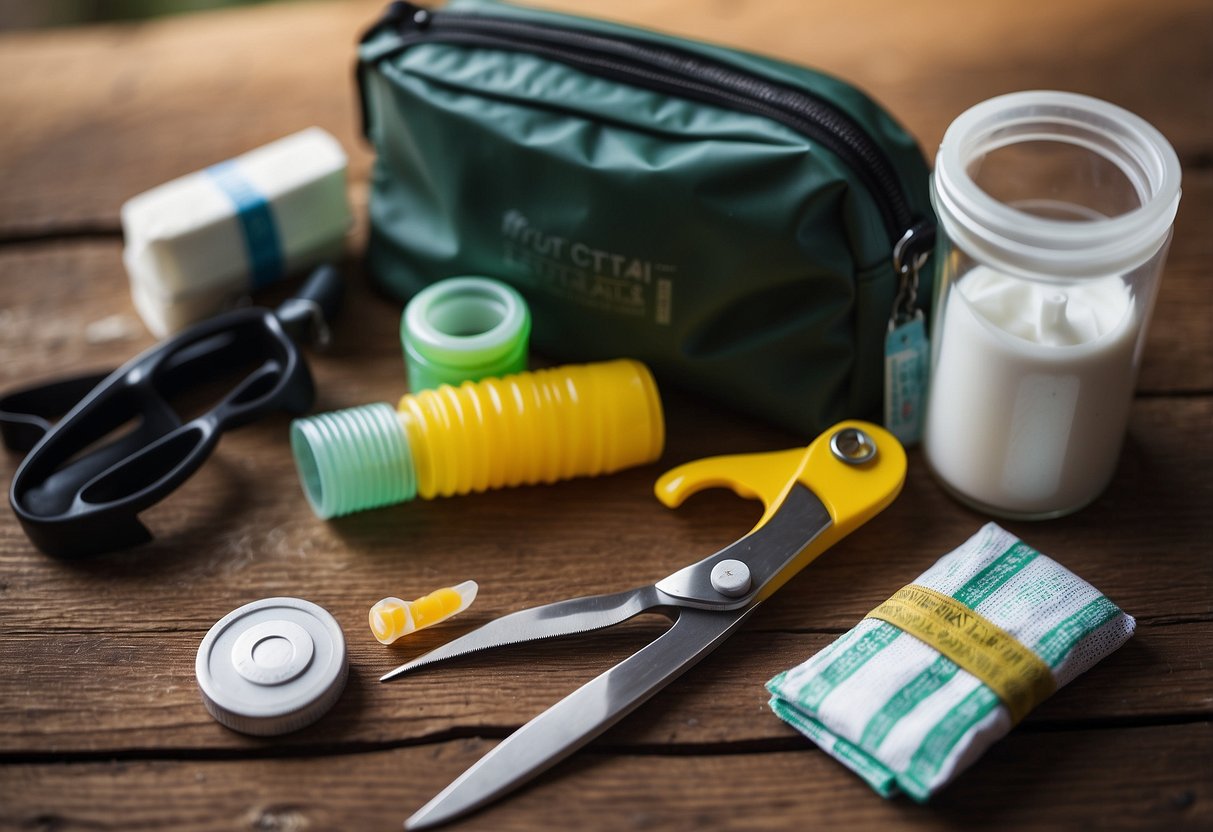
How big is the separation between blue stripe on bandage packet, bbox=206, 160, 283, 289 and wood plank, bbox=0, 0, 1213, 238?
188 mm

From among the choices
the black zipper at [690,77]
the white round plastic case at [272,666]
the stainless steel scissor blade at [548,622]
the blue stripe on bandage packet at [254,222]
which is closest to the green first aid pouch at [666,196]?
the black zipper at [690,77]

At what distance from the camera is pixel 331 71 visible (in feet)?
4.46

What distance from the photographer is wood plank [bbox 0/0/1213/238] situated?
124 centimetres

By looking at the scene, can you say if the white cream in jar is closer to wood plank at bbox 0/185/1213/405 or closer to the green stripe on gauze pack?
the green stripe on gauze pack

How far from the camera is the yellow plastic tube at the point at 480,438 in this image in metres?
0.90

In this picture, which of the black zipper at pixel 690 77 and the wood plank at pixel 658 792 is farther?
the black zipper at pixel 690 77

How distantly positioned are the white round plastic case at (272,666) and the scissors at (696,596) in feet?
0.15

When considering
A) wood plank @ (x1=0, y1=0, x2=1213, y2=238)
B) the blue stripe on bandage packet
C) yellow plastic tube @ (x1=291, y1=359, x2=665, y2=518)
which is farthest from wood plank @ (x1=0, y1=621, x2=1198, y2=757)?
wood plank @ (x1=0, y1=0, x2=1213, y2=238)

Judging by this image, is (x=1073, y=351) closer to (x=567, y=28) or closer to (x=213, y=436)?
(x=567, y=28)

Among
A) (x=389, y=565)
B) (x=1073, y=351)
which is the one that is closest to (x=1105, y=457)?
(x=1073, y=351)

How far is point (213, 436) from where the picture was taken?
0.91 metres

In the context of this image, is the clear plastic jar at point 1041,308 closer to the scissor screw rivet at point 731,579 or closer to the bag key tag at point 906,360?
the bag key tag at point 906,360

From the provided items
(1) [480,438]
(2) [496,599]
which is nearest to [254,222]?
(1) [480,438]

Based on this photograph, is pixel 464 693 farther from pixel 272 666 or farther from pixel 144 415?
pixel 144 415
